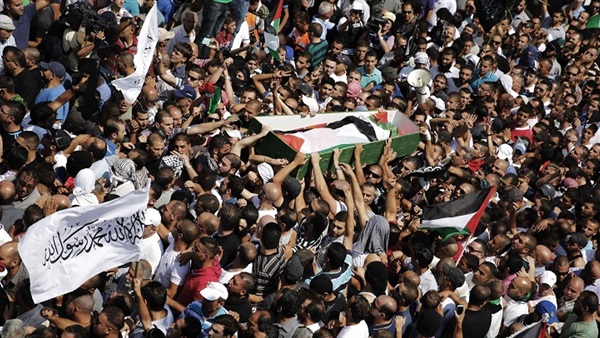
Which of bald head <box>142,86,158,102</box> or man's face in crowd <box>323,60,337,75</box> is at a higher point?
bald head <box>142,86,158,102</box>

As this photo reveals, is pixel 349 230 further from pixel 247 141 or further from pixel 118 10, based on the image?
pixel 118 10

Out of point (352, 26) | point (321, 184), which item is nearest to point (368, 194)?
point (321, 184)

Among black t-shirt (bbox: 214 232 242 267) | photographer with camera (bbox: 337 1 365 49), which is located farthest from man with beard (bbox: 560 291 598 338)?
photographer with camera (bbox: 337 1 365 49)

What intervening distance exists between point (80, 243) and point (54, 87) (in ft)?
10.5

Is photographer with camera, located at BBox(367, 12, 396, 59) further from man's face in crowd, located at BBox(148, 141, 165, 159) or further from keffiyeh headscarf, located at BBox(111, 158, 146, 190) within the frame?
keffiyeh headscarf, located at BBox(111, 158, 146, 190)

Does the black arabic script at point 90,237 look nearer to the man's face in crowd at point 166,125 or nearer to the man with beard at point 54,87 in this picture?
the man's face in crowd at point 166,125

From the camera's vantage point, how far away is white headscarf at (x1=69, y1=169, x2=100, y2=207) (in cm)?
955

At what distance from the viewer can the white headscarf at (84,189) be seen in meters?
9.55

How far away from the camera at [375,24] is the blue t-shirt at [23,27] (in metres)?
5.33

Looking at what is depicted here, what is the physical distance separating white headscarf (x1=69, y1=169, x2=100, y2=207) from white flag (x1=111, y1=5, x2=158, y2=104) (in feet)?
5.90

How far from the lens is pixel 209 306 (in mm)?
8664

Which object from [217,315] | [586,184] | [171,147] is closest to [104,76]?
[171,147]

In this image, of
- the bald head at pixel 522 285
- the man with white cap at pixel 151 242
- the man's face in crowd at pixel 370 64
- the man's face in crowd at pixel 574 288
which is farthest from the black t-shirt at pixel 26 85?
the man's face in crowd at pixel 574 288

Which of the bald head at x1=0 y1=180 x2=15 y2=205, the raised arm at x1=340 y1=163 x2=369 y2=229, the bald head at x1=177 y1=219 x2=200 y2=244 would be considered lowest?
the raised arm at x1=340 y1=163 x2=369 y2=229
